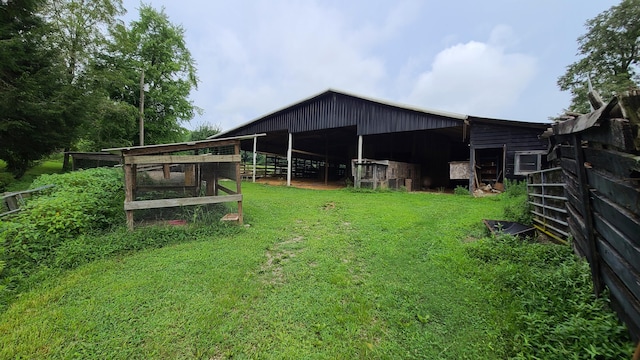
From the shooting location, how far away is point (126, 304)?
2805 millimetres

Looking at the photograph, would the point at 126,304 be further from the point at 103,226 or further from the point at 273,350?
the point at 103,226

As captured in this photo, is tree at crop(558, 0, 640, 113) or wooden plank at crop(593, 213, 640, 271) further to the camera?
tree at crop(558, 0, 640, 113)

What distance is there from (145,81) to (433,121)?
24104 mm

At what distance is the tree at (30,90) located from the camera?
30.0ft

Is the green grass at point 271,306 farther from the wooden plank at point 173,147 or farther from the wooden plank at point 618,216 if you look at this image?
the wooden plank at point 173,147

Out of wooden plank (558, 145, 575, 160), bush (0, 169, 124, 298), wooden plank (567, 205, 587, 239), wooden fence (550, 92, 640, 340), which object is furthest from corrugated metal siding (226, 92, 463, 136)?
bush (0, 169, 124, 298)

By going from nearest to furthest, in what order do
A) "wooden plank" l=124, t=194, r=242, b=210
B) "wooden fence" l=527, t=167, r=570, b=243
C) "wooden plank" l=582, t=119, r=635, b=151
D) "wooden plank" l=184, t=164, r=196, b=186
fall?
1. "wooden plank" l=582, t=119, r=635, b=151
2. "wooden fence" l=527, t=167, r=570, b=243
3. "wooden plank" l=124, t=194, r=242, b=210
4. "wooden plank" l=184, t=164, r=196, b=186

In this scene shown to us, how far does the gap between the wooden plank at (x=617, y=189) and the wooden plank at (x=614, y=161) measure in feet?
0.18

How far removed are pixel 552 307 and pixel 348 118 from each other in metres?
12.8

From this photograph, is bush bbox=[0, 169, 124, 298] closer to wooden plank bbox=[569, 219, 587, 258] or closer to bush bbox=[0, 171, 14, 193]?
bush bbox=[0, 171, 14, 193]

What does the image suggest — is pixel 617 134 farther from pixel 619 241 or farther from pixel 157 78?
pixel 157 78

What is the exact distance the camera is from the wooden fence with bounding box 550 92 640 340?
5.08ft

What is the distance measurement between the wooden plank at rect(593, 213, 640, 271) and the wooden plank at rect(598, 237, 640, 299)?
0.04 meters

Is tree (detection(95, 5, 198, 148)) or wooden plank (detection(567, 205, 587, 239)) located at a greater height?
tree (detection(95, 5, 198, 148))
